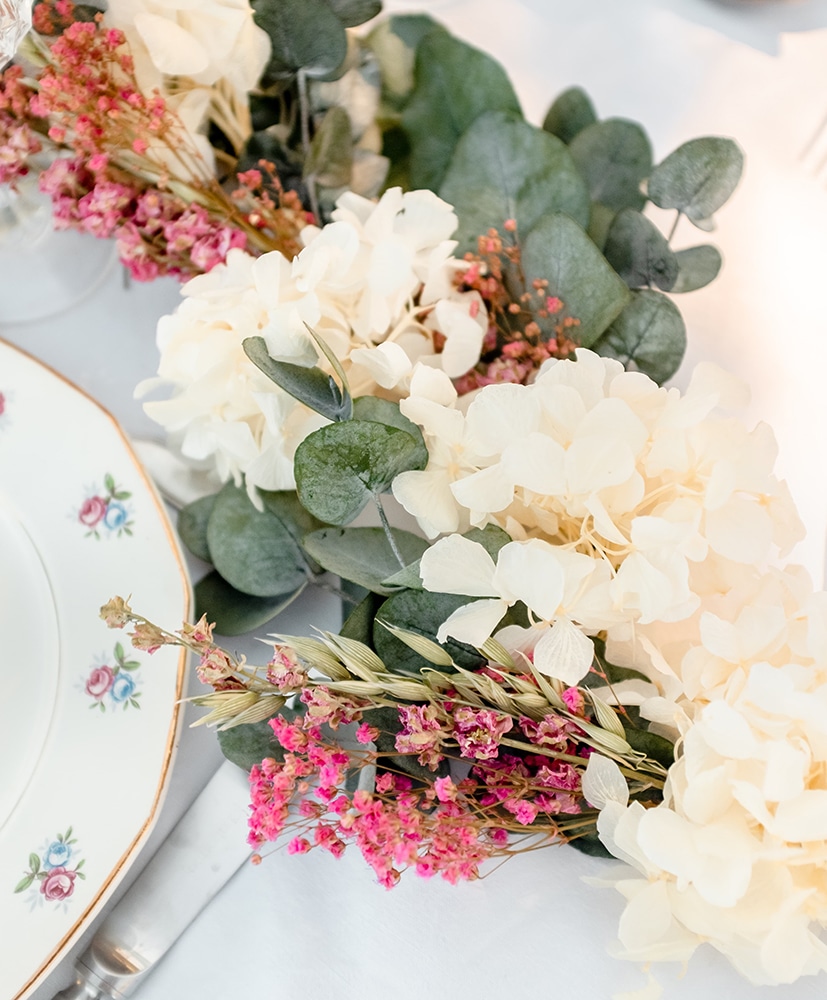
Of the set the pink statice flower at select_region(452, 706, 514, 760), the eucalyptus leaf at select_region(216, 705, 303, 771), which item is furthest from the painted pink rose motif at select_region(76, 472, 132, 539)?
the pink statice flower at select_region(452, 706, 514, 760)

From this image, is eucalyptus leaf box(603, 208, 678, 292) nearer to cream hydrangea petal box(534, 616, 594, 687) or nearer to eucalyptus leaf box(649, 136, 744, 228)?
eucalyptus leaf box(649, 136, 744, 228)

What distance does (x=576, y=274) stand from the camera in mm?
387

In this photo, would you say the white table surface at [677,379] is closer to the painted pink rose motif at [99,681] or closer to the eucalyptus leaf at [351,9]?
the painted pink rose motif at [99,681]

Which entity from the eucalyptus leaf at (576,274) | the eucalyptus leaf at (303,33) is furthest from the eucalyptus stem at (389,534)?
the eucalyptus leaf at (303,33)

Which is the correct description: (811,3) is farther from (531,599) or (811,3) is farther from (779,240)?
(531,599)

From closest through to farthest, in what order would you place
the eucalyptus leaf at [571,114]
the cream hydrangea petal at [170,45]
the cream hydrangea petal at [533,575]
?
the cream hydrangea petal at [533,575] → the cream hydrangea petal at [170,45] → the eucalyptus leaf at [571,114]

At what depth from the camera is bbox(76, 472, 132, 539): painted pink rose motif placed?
45cm

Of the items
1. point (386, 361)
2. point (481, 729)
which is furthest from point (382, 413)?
point (481, 729)

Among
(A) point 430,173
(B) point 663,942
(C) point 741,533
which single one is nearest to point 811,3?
(A) point 430,173

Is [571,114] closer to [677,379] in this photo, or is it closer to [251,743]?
[677,379]

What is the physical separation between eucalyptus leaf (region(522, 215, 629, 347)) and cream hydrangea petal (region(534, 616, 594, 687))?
16 cm

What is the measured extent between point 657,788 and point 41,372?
374mm

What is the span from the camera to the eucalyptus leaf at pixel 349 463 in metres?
0.31

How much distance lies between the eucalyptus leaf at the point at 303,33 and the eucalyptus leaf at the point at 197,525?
0.73ft
